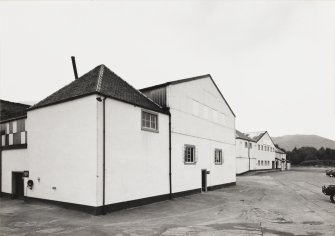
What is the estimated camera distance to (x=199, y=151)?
71.5 feet

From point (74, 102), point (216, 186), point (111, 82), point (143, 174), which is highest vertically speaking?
point (111, 82)

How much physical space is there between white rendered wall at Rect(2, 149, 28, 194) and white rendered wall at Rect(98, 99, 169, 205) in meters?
7.07

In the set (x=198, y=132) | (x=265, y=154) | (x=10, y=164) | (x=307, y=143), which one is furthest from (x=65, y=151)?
(x=307, y=143)

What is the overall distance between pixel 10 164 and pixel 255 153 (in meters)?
46.6

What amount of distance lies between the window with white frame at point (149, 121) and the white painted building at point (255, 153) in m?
32.2

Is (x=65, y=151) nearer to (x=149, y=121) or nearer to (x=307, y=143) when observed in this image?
(x=149, y=121)

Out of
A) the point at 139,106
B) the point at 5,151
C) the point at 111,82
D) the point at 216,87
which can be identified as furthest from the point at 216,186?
the point at 5,151

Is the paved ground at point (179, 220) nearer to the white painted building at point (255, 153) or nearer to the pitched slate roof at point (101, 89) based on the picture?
the pitched slate roof at point (101, 89)

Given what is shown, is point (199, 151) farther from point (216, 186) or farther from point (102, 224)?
point (102, 224)

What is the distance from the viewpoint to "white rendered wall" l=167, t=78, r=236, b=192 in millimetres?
19078

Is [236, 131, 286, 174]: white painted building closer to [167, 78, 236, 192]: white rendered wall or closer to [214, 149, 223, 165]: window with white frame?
[167, 78, 236, 192]: white rendered wall

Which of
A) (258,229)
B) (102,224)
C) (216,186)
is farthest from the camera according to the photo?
(216,186)

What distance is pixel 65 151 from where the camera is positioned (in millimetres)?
14273

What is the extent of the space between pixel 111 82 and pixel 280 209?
11.5 metres
